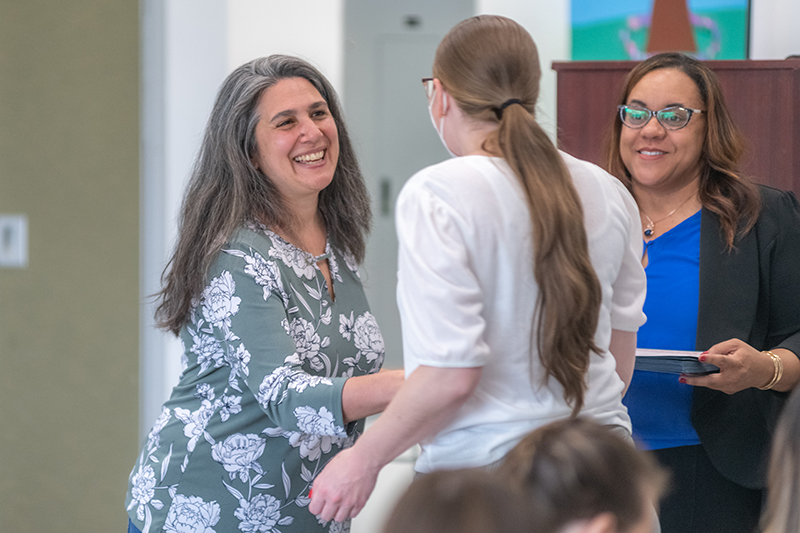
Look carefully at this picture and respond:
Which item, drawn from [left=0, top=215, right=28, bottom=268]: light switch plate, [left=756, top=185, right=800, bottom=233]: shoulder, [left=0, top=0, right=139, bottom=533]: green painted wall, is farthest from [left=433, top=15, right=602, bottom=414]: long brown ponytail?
[left=0, top=215, right=28, bottom=268]: light switch plate

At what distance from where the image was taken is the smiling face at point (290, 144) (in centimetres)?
161

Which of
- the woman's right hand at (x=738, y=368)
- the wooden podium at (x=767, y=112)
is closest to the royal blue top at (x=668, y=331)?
the woman's right hand at (x=738, y=368)

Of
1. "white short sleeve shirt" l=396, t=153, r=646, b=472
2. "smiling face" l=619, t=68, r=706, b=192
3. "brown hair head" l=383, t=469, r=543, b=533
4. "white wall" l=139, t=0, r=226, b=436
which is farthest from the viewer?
"white wall" l=139, t=0, r=226, b=436

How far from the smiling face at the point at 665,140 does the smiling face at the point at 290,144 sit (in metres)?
0.75

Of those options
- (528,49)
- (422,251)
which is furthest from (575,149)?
(422,251)

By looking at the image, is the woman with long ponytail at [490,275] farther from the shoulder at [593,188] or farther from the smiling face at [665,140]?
the smiling face at [665,140]

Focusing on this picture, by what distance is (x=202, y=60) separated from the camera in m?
2.94

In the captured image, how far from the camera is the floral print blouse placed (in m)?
1.41

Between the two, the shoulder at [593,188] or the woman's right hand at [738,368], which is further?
the woman's right hand at [738,368]

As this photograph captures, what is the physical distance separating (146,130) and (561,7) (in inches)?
69.1

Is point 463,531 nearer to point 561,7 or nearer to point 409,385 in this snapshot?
point 409,385

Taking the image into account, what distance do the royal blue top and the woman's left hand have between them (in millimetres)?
111

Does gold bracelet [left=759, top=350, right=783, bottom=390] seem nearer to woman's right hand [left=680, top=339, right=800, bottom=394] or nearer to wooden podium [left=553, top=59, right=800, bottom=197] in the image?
woman's right hand [left=680, top=339, right=800, bottom=394]

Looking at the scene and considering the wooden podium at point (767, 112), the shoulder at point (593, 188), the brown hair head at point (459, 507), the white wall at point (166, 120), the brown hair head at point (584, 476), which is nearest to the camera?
the brown hair head at point (459, 507)
